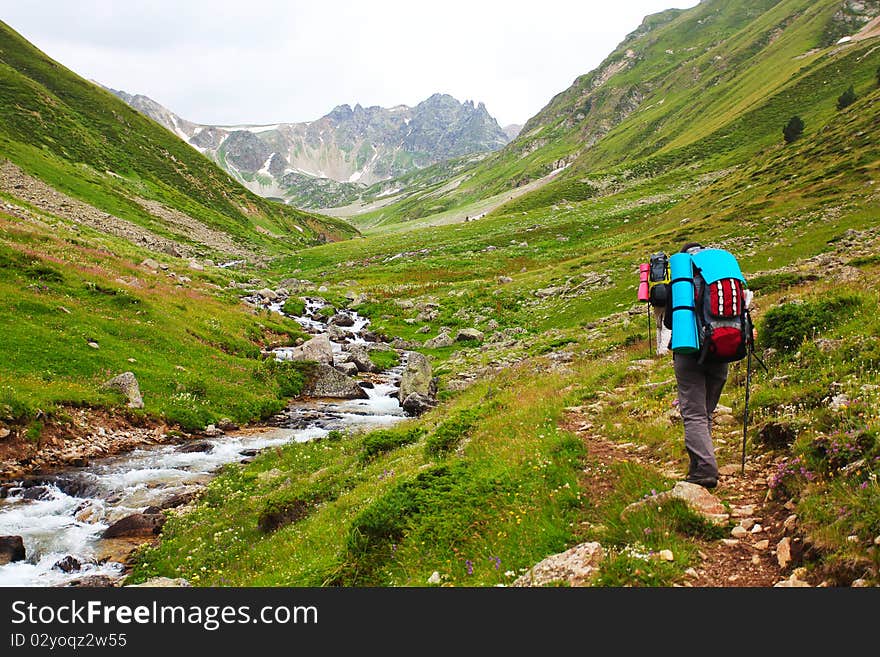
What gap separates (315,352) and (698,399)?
2680cm

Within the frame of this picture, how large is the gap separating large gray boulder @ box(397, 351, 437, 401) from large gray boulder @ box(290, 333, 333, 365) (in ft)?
20.7

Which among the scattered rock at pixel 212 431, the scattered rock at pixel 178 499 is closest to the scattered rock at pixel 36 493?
the scattered rock at pixel 178 499

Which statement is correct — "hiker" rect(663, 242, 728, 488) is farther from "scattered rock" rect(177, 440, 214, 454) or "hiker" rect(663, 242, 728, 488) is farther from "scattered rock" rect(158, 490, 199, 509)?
"scattered rock" rect(177, 440, 214, 454)

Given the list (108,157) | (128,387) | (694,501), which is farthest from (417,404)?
(108,157)

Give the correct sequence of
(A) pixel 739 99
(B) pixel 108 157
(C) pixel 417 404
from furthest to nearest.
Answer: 1. (A) pixel 739 99
2. (B) pixel 108 157
3. (C) pixel 417 404

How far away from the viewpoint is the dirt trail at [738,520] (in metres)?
5.29

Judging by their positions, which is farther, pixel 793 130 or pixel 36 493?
pixel 793 130

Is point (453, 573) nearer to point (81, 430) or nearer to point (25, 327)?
point (81, 430)

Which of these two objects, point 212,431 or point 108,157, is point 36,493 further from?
point 108,157

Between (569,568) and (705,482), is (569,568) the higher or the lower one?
the lower one

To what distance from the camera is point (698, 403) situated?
7469mm

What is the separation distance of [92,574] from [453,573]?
932cm

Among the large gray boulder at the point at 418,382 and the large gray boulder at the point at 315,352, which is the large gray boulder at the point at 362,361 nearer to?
the large gray boulder at the point at 315,352

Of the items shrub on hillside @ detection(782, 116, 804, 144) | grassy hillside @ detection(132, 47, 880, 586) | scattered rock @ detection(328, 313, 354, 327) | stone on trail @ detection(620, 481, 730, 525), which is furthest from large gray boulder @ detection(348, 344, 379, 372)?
shrub on hillside @ detection(782, 116, 804, 144)
